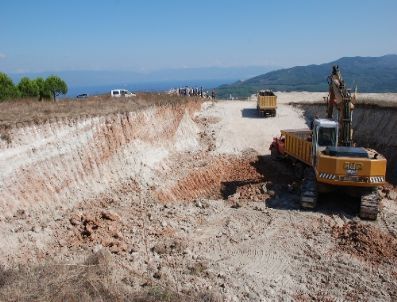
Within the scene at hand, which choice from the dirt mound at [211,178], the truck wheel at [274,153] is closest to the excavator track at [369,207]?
the dirt mound at [211,178]

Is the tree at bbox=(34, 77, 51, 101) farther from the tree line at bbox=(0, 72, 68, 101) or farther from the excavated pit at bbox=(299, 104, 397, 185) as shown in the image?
the excavated pit at bbox=(299, 104, 397, 185)

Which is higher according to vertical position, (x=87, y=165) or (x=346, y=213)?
(x=87, y=165)

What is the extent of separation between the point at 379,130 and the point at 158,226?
1776 centimetres

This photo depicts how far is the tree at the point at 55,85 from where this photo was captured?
123 ft

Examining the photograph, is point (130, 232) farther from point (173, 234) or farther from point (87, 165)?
point (87, 165)

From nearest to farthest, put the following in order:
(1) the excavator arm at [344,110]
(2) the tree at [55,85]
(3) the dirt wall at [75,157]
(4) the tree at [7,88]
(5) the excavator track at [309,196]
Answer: (3) the dirt wall at [75,157], (5) the excavator track at [309,196], (1) the excavator arm at [344,110], (4) the tree at [7,88], (2) the tree at [55,85]

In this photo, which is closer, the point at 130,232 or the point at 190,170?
the point at 130,232

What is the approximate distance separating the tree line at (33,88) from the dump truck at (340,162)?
670 inches

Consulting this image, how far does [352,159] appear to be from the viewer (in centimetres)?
1584

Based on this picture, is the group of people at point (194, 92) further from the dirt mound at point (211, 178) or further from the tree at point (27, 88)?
the dirt mound at point (211, 178)

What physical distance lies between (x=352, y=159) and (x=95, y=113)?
11758 mm

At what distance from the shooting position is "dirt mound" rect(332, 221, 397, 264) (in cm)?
1317

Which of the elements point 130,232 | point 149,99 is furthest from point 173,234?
point 149,99

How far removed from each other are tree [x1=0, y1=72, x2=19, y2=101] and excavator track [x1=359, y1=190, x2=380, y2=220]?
24073 millimetres
